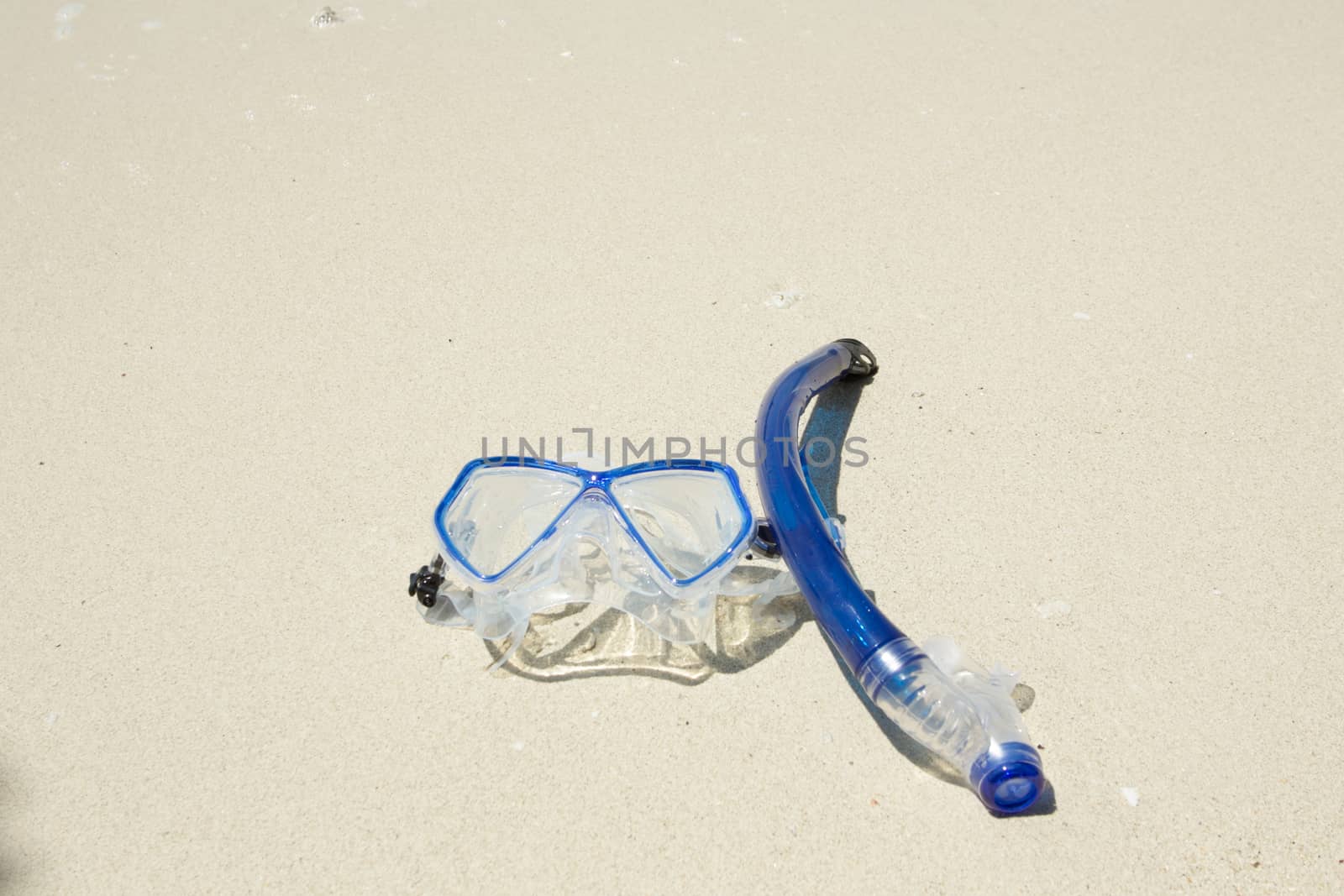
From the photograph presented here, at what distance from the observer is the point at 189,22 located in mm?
2633

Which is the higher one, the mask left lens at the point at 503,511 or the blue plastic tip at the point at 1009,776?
the mask left lens at the point at 503,511

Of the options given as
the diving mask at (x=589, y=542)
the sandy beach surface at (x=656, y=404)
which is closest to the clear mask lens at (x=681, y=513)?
the diving mask at (x=589, y=542)

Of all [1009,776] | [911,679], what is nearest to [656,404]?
[911,679]

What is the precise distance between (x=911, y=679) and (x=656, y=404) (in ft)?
2.40

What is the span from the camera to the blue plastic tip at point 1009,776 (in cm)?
114

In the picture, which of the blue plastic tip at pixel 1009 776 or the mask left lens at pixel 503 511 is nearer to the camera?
the blue plastic tip at pixel 1009 776

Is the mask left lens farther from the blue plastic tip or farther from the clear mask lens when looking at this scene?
the blue plastic tip

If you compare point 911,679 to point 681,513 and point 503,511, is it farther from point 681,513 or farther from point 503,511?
point 503,511

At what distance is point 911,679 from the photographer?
116cm

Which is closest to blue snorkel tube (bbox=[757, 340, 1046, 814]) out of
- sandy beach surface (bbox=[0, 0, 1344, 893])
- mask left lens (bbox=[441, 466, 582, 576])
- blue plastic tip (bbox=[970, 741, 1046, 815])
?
blue plastic tip (bbox=[970, 741, 1046, 815])

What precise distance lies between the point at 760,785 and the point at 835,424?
67 cm

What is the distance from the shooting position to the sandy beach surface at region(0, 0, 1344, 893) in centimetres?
123

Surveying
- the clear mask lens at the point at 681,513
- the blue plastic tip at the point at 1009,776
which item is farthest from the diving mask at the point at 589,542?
the blue plastic tip at the point at 1009,776

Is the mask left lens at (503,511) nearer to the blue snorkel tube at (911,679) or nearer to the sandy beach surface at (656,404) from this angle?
the sandy beach surface at (656,404)
